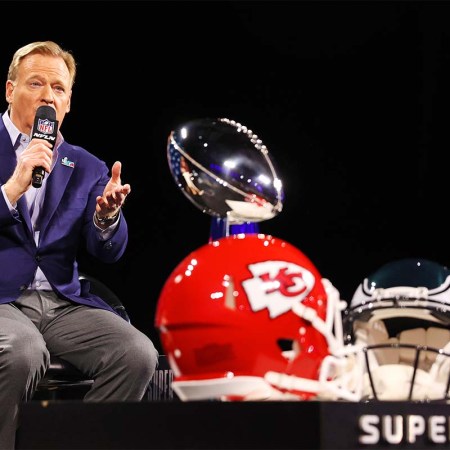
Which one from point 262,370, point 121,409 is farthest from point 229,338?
point 121,409

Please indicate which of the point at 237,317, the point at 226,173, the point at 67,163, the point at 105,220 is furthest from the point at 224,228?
the point at 67,163

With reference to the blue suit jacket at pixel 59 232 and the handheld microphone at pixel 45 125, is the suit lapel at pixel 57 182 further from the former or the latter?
the handheld microphone at pixel 45 125

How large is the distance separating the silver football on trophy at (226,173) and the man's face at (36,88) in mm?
798

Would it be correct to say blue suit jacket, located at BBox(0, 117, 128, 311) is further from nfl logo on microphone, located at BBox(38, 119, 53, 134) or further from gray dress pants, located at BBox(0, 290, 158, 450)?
nfl logo on microphone, located at BBox(38, 119, 53, 134)

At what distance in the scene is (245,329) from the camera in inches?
40.1

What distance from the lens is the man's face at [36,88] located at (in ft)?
6.24

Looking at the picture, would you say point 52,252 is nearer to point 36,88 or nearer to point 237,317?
point 36,88

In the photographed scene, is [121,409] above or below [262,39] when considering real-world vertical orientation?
below

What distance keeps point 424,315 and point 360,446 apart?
1.19ft

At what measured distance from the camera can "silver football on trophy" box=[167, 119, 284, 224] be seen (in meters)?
1.15

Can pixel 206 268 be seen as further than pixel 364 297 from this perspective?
No

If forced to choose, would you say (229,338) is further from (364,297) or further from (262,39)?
(262,39)

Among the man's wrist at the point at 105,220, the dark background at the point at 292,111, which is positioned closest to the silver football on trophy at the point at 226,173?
the man's wrist at the point at 105,220

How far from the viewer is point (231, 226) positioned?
1267 millimetres
